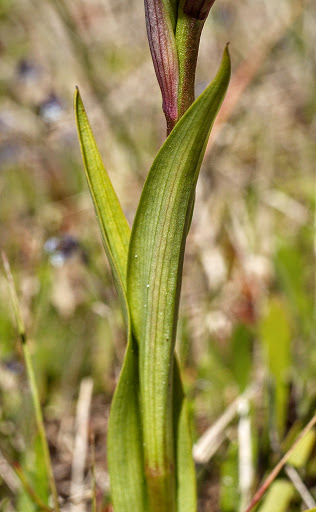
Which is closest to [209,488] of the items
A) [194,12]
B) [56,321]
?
[56,321]

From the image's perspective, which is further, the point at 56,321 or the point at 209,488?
the point at 56,321

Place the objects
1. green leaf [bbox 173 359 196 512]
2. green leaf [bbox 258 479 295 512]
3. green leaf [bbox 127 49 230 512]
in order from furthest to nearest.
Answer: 1. green leaf [bbox 258 479 295 512]
2. green leaf [bbox 173 359 196 512]
3. green leaf [bbox 127 49 230 512]

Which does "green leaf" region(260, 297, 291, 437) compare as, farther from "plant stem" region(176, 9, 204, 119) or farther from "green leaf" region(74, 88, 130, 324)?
"plant stem" region(176, 9, 204, 119)

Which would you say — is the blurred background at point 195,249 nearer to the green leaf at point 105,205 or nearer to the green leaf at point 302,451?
the green leaf at point 302,451

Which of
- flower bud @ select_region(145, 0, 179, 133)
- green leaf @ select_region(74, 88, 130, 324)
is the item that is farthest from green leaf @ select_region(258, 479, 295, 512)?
flower bud @ select_region(145, 0, 179, 133)

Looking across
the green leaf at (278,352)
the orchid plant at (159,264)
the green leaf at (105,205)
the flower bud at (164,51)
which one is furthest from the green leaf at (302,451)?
the flower bud at (164,51)

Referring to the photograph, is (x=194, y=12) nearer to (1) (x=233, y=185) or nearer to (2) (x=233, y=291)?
(2) (x=233, y=291)
